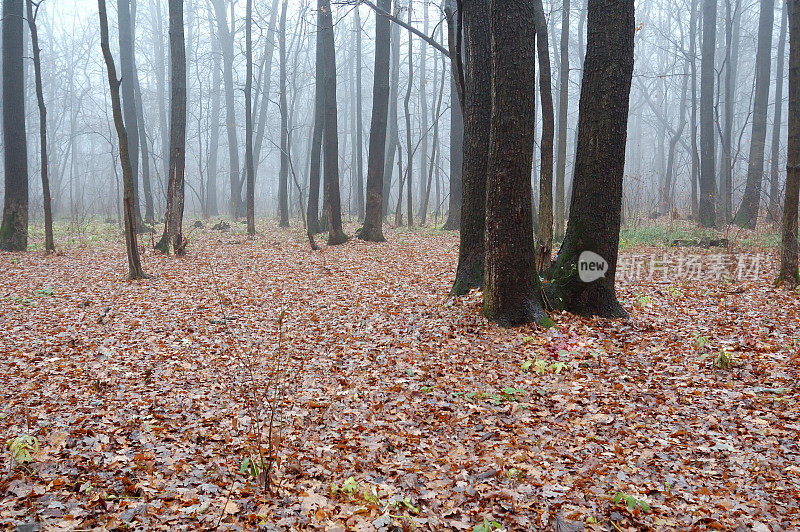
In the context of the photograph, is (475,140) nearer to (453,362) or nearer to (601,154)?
(601,154)

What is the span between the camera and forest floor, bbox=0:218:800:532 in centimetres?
309

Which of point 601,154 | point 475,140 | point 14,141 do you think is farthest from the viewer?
point 14,141

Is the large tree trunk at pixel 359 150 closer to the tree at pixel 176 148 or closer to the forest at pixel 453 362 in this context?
the tree at pixel 176 148

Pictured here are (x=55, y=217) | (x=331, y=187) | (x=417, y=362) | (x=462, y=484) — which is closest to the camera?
(x=462, y=484)

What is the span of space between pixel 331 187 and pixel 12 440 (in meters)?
11.1

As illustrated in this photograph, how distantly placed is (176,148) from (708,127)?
1581cm

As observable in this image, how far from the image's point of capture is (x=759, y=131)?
53.3 feet

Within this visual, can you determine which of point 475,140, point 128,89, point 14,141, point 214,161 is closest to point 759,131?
point 475,140

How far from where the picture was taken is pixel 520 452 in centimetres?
375

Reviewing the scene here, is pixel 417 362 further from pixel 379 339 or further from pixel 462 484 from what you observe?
pixel 462 484

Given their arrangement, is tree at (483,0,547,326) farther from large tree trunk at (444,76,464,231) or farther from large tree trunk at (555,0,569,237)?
large tree trunk at (444,76,464,231)

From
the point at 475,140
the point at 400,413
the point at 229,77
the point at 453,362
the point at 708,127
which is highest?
the point at 229,77

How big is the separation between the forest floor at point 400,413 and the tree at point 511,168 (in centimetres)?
46

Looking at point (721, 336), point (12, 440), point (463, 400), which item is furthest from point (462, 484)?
point (721, 336)
